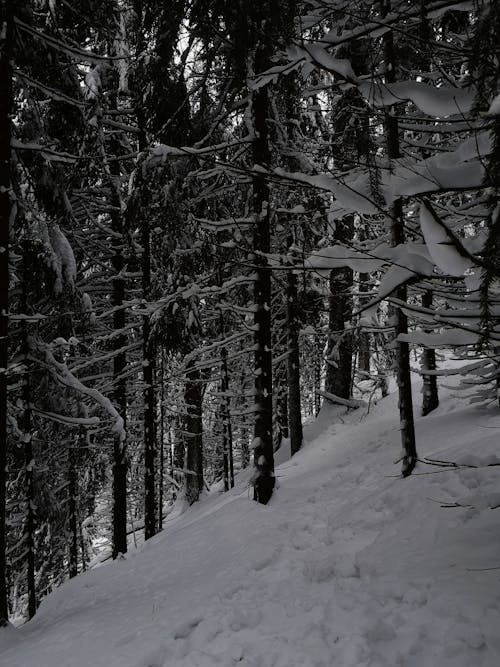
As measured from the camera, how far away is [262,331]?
7.82 meters

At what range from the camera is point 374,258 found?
2.23 m

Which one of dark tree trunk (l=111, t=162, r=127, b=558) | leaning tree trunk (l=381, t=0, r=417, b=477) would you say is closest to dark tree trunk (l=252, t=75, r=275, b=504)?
leaning tree trunk (l=381, t=0, r=417, b=477)

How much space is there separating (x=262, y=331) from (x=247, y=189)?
3.35 m

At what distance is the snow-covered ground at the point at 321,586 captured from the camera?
318cm

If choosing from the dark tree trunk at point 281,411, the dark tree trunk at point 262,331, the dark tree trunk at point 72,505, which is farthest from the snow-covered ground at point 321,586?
the dark tree trunk at point 281,411

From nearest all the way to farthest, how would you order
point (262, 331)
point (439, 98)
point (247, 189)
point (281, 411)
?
point (439, 98)
point (262, 331)
point (247, 189)
point (281, 411)

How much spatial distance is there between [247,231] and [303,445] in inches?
244

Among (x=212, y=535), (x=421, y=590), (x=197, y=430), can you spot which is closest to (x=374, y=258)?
(x=421, y=590)

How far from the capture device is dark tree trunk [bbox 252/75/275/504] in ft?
24.7

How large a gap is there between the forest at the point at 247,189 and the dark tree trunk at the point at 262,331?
0.04 meters

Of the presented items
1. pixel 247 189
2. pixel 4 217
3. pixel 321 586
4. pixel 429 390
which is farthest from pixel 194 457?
pixel 321 586

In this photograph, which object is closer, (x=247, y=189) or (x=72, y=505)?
(x=247, y=189)

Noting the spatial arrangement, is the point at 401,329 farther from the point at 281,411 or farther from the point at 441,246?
the point at 281,411

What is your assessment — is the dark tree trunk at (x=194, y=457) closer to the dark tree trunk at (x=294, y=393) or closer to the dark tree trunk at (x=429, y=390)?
the dark tree trunk at (x=294, y=393)
